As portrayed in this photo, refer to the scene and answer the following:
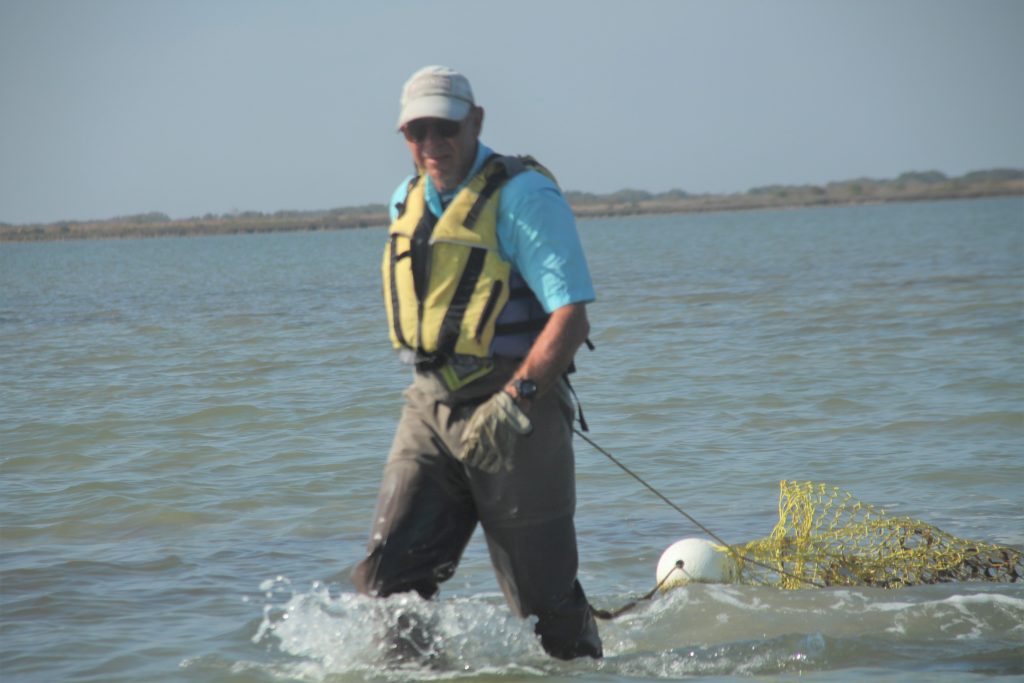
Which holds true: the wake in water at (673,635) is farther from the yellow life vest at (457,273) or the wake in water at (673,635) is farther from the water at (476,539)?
the yellow life vest at (457,273)

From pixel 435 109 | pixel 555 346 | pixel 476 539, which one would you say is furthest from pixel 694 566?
pixel 435 109

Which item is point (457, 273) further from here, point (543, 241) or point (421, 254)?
point (543, 241)

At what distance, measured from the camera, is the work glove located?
4383 mm

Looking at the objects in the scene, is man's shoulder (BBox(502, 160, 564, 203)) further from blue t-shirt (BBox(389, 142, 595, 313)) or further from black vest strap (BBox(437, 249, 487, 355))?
black vest strap (BBox(437, 249, 487, 355))

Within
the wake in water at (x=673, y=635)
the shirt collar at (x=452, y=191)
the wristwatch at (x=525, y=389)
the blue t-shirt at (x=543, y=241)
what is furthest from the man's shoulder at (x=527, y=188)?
the wake in water at (x=673, y=635)

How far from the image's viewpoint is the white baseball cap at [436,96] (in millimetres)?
4375

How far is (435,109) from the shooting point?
14.3 feet

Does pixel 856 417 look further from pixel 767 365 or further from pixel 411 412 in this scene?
pixel 411 412

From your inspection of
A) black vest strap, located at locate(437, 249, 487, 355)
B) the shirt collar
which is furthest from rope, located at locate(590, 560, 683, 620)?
the shirt collar

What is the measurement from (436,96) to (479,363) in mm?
935

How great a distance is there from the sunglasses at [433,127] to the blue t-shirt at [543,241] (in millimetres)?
271

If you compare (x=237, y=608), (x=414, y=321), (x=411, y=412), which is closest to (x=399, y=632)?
(x=411, y=412)

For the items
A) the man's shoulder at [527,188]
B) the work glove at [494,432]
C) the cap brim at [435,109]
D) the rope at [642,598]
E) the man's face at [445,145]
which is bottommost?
the rope at [642,598]

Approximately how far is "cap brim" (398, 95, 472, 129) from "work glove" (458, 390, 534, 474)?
96cm
